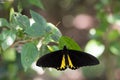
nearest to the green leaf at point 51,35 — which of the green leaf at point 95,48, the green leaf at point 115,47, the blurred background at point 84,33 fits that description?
the blurred background at point 84,33

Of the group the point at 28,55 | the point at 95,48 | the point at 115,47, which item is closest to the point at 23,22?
the point at 28,55

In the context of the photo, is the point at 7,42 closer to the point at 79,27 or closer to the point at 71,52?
the point at 71,52

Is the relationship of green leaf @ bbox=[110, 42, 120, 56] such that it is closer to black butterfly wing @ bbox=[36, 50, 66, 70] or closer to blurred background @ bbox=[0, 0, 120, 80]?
blurred background @ bbox=[0, 0, 120, 80]

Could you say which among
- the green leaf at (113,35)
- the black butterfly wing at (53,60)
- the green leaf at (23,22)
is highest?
the green leaf at (113,35)

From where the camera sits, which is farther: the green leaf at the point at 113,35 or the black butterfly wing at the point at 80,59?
the green leaf at the point at 113,35

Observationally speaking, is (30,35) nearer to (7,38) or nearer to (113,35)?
(7,38)

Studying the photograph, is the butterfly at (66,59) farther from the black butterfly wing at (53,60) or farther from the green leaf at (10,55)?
the green leaf at (10,55)

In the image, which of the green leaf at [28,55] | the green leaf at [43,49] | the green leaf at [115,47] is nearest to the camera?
the green leaf at [28,55]

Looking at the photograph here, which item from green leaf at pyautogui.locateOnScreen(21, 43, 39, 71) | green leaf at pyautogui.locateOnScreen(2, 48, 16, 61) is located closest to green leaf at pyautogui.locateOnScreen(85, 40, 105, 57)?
green leaf at pyautogui.locateOnScreen(2, 48, 16, 61)
